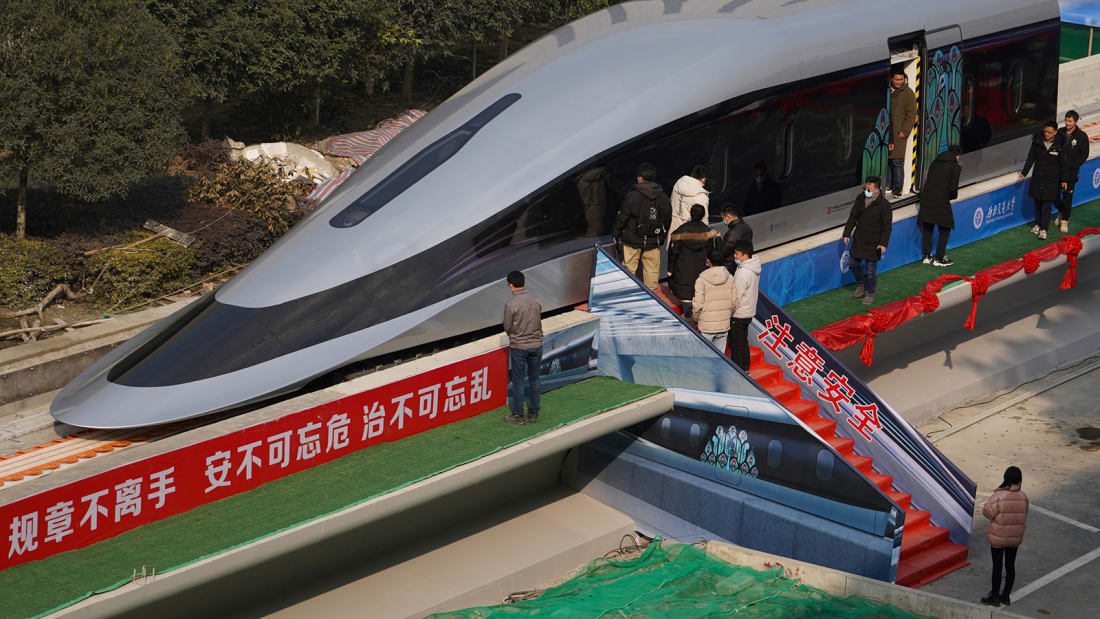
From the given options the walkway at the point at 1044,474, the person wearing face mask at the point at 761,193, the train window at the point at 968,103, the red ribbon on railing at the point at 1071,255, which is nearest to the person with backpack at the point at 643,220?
the person wearing face mask at the point at 761,193

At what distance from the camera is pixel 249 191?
69.5 ft

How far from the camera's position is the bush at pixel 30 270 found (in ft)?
57.0

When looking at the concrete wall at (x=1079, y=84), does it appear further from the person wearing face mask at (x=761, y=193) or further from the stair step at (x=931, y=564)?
the stair step at (x=931, y=564)

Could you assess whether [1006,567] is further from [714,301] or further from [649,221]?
[649,221]

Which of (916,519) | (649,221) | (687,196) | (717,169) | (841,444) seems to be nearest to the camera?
(916,519)

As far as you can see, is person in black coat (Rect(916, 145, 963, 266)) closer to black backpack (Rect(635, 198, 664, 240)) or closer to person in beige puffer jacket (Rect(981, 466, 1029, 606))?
black backpack (Rect(635, 198, 664, 240))

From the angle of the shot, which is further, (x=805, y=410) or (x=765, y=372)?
(x=765, y=372)

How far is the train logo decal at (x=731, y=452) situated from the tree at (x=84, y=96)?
396 inches

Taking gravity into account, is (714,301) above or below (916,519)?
above

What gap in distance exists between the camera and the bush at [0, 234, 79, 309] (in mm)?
17375

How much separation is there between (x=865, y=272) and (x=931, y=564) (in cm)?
447

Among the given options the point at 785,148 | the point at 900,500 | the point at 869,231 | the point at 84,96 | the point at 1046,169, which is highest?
the point at 84,96

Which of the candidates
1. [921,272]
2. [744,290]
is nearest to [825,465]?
[744,290]

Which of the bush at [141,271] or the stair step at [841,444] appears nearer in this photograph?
the stair step at [841,444]
